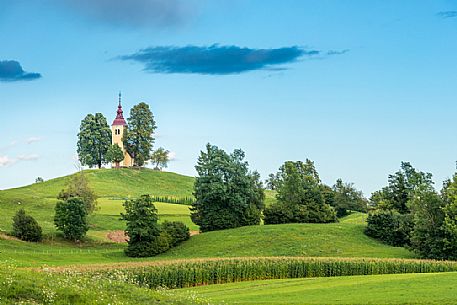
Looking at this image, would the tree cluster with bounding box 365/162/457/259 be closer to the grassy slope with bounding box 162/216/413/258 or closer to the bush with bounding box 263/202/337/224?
the grassy slope with bounding box 162/216/413/258

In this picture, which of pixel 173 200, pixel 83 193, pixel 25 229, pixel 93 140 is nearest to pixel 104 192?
pixel 173 200

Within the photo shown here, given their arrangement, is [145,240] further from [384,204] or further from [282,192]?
[384,204]

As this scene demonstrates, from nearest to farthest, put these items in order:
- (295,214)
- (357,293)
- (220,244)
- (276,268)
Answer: (357,293), (276,268), (220,244), (295,214)

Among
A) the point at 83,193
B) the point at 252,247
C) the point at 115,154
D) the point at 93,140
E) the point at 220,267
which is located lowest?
the point at 220,267

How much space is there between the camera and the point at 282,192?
87.4 meters

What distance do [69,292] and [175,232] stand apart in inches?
2183

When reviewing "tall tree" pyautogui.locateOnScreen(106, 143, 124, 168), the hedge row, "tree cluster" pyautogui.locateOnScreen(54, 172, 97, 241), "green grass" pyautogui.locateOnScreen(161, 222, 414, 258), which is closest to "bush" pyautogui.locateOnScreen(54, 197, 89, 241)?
"tree cluster" pyautogui.locateOnScreen(54, 172, 97, 241)

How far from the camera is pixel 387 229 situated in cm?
7588

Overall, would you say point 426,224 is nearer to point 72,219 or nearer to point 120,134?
point 72,219

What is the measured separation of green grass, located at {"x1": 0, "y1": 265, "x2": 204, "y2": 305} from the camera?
20.3 meters

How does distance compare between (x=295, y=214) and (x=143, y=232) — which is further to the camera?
(x=295, y=214)

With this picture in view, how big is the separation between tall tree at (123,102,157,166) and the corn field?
100m

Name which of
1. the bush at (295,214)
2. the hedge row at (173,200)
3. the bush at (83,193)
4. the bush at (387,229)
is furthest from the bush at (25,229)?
the hedge row at (173,200)

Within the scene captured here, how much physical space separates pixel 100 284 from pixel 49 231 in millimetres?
64158
